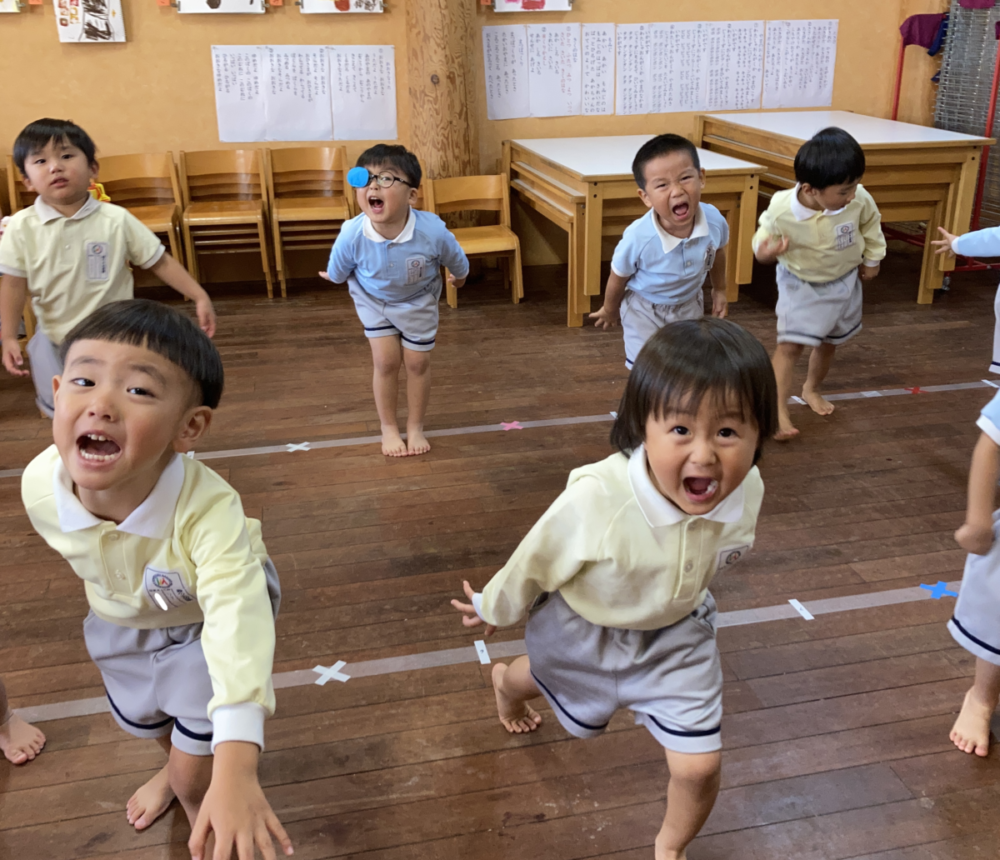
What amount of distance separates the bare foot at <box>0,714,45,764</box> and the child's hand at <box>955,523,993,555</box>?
170 centimetres

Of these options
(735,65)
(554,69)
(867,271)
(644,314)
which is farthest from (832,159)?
(735,65)

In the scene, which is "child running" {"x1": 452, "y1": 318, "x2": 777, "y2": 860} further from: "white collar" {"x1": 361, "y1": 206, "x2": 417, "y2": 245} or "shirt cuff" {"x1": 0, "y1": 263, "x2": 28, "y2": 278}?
"shirt cuff" {"x1": 0, "y1": 263, "x2": 28, "y2": 278}

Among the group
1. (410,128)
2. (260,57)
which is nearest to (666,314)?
(410,128)

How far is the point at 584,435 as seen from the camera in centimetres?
317

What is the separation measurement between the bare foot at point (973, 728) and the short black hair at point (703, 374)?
88 cm

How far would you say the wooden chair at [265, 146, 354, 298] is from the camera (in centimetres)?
480

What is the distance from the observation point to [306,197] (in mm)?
5086

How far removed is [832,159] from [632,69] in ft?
9.42

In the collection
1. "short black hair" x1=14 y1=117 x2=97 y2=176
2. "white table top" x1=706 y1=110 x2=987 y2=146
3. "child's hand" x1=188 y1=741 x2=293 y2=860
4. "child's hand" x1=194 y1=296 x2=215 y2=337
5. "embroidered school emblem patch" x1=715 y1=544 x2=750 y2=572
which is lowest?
"child's hand" x1=188 y1=741 x2=293 y2=860

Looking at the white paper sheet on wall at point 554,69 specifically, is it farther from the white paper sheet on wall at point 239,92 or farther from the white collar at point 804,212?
the white collar at point 804,212

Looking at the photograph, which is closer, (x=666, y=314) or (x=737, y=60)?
(x=666, y=314)

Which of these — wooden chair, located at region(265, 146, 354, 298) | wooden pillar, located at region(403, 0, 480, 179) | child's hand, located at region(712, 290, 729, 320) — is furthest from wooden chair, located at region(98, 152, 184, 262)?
child's hand, located at region(712, 290, 729, 320)

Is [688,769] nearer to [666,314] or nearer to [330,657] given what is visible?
[330,657]

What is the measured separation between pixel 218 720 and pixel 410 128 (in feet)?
15.1
